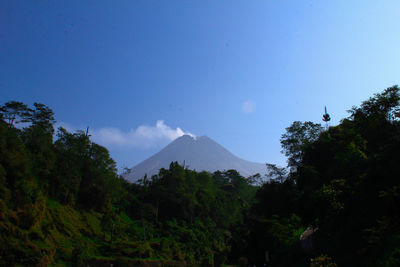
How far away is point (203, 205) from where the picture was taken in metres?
60.4

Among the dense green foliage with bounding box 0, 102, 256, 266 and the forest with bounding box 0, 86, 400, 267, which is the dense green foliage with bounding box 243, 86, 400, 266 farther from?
the dense green foliage with bounding box 0, 102, 256, 266

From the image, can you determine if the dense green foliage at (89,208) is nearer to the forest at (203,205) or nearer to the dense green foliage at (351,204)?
the forest at (203,205)

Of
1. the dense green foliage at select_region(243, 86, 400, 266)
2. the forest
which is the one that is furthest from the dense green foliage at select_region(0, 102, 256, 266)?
the dense green foliage at select_region(243, 86, 400, 266)

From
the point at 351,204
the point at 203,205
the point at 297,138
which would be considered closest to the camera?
the point at 351,204

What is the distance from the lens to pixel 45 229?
104ft

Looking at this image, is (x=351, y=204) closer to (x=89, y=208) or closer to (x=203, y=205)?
(x=89, y=208)

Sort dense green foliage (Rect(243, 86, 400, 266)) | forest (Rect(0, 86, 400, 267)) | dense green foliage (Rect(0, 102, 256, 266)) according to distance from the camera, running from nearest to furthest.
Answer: dense green foliage (Rect(243, 86, 400, 266)), forest (Rect(0, 86, 400, 267)), dense green foliage (Rect(0, 102, 256, 266))

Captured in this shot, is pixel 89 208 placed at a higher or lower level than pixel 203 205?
lower

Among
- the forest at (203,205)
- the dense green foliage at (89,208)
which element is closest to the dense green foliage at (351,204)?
the forest at (203,205)

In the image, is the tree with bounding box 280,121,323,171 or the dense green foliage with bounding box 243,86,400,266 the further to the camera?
the tree with bounding box 280,121,323,171

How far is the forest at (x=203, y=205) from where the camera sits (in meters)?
13.0

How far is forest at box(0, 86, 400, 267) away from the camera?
13.0 metres

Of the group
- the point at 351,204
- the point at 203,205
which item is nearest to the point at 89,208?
the point at 203,205

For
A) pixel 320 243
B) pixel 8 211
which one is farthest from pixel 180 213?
pixel 320 243
